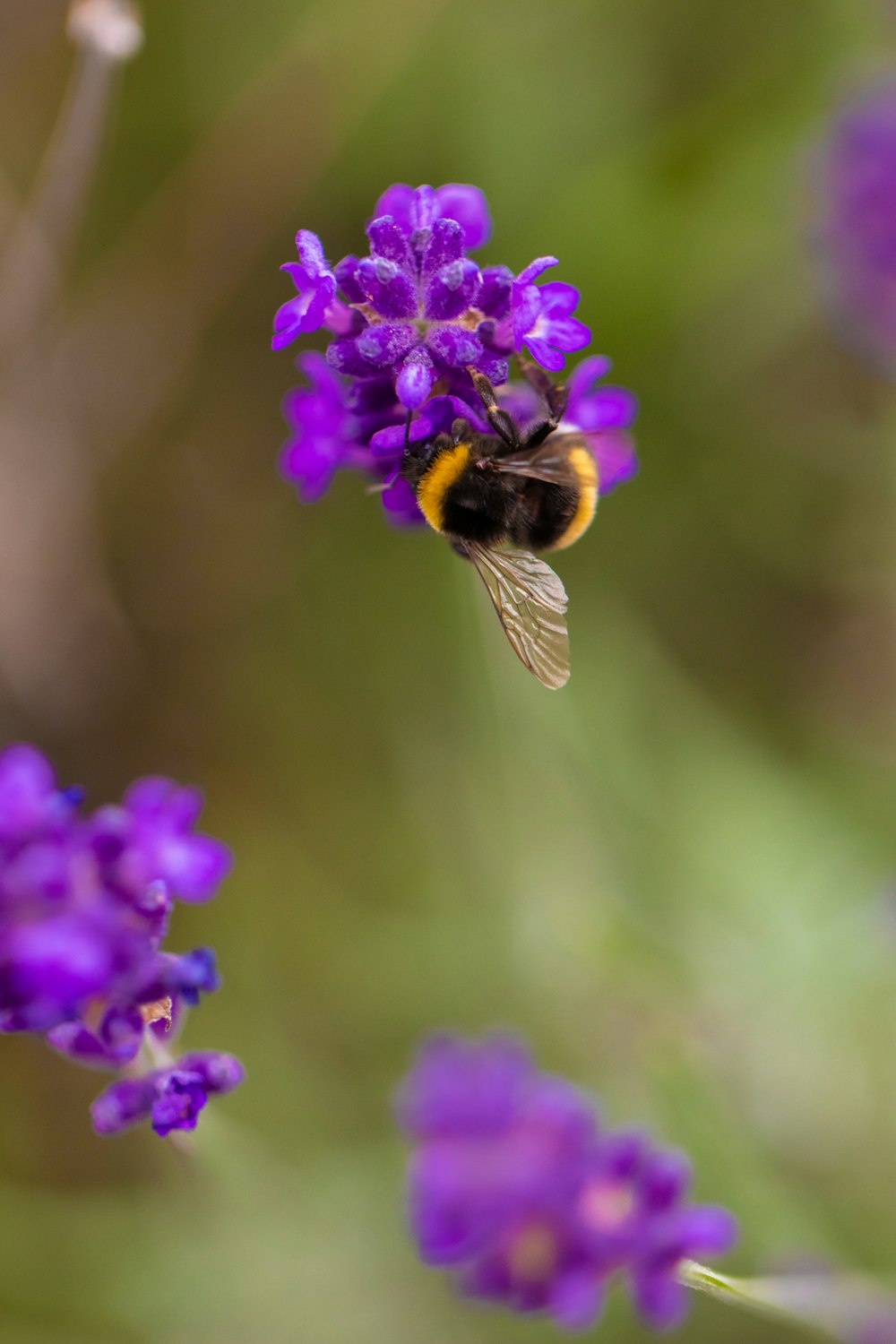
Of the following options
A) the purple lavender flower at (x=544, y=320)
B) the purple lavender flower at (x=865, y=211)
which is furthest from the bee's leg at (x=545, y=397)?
the purple lavender flower at (x=865, y=211)

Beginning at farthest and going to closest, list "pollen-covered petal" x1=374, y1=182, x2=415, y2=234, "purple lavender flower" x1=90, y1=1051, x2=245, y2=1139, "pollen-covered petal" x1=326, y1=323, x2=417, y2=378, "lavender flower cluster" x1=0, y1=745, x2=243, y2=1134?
"pollen-covered petal" x1=374, y1=182, x2=415, y2=234, "pollen-covered petal" x1=326, y1=323, x2=417, y2=378, "purple lavender flower" x1=90, y1=1051, x2=245, y2=1139, "lavender flower cluster" x1=0, y1=745, x2=243, y2=1134

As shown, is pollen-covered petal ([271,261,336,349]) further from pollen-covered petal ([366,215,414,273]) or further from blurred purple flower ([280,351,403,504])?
blurred purple flower ([280,351,403,504])

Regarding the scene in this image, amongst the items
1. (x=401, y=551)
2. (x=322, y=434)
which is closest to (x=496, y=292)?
(x=322, y=434)

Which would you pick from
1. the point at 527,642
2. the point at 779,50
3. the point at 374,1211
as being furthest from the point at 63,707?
the point at 779,50

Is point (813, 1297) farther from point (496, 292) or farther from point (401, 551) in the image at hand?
point (401, 551)

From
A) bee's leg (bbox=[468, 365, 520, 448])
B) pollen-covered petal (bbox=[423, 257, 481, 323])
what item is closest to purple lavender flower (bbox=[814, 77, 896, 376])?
bee's leg (bbox=[468, 365, 520, 448])

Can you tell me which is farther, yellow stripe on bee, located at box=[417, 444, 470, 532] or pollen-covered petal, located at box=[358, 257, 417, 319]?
yellow stripe on bee, located at box=[417, 444, 470, 532]

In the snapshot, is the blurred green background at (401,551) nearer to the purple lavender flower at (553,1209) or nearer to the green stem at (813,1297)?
the purple lavender flower at (553,1209)
